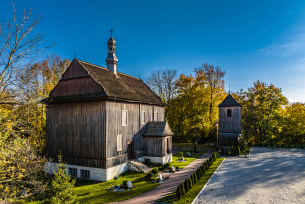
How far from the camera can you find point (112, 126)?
17.8m

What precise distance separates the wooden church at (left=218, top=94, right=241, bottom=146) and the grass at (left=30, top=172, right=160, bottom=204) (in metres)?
17.0

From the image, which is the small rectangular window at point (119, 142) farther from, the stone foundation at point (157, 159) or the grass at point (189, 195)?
the grass at point (189, 195)

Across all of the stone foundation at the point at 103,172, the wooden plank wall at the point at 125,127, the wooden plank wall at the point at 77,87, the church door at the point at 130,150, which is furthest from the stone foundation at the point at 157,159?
the wooden plank wall at the point at 77,87

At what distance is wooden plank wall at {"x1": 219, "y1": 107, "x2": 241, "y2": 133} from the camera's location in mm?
29750

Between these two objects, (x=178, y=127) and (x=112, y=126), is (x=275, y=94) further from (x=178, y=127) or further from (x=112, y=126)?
(x=112, y=126)

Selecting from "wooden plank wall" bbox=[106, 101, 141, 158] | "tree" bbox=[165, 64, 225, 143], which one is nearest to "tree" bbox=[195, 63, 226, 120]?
"tree" bbox=[165, 64, 225, 143]

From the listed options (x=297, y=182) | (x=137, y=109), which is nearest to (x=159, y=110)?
(x=137, y=109)

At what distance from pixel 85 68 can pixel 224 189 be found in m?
15.7

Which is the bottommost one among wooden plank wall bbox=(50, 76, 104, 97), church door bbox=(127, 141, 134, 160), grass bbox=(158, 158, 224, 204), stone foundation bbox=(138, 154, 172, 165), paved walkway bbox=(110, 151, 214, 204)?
paved walkway bbox=(110, 151, 214, 204)

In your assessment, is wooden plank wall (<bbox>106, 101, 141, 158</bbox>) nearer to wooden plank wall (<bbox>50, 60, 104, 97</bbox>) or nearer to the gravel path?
wooden plank wall (<bbox>50, 60, 104, 97</bbox>)

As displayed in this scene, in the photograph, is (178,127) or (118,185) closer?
(118,185)

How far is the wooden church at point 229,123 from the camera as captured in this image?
29.4 meters

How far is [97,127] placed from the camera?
1739 centimetres

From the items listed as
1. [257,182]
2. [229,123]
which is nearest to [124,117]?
[257,182]
